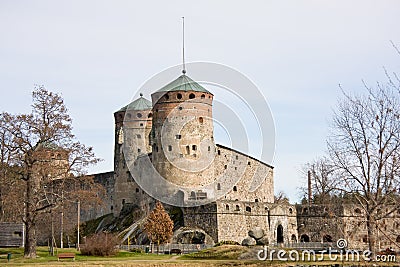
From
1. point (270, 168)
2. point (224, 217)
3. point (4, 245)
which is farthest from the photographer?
point (270, 168)

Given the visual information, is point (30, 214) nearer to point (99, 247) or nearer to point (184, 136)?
point (99, 247)

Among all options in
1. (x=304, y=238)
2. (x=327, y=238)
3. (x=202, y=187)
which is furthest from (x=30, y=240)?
(x=327, y=238)

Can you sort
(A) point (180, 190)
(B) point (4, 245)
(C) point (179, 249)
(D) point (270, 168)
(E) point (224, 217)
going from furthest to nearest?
(D) point (270, 168) < (A) point (180, 190) < (E) point (224, 217) < (C) point (179, 249) < (B) point (4, 245)

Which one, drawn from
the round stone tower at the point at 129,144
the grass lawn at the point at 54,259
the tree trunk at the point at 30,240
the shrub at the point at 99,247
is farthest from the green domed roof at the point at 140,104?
the tree trunk at the point at 30,240

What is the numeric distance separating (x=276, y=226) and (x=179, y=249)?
12.1 meters

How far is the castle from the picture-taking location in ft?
146

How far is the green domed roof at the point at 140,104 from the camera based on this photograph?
56375 millimetres

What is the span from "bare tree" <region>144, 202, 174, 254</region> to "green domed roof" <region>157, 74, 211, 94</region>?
1194cm

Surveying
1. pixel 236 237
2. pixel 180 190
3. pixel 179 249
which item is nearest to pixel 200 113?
pixel 180 190

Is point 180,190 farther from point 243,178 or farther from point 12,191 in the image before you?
point 12,191

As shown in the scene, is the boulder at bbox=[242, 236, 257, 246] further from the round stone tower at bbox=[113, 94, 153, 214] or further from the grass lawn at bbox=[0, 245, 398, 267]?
the round stone tower at bbox=[113, 94, 153, 214]

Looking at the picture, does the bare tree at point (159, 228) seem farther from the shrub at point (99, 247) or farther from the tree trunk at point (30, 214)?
the tree trunk at point (30, 214)

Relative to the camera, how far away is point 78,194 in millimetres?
31891

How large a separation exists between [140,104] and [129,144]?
12.4 feet
